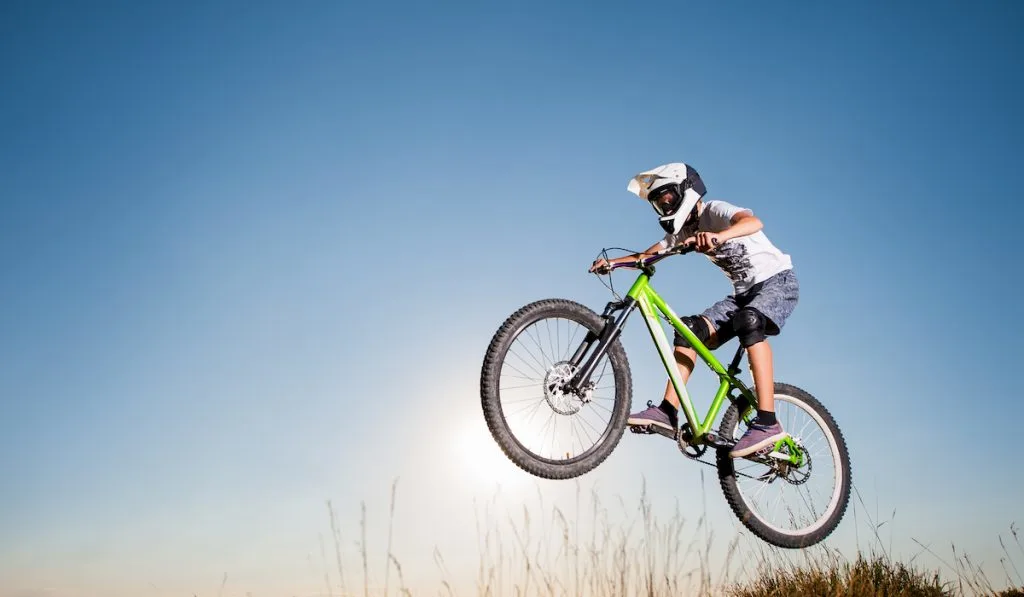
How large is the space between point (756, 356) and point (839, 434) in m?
1.98

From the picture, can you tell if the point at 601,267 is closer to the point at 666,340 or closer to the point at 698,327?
the point at 666,340

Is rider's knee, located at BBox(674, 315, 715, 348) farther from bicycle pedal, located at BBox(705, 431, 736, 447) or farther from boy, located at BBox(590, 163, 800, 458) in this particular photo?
bicycle pedal, located at BBox(705, 431, 736, 447)

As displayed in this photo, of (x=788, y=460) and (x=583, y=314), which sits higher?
(x=583, y=314)

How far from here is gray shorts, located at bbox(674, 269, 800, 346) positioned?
19.4ft

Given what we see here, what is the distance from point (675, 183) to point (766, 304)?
4.23 ft

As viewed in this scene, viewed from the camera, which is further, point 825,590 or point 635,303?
point 825,590

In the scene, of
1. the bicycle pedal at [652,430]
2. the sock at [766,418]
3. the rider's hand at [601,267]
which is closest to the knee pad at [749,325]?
the sock at [766,418]

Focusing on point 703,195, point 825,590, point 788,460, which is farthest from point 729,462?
point 703,195

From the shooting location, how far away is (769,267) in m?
6.09

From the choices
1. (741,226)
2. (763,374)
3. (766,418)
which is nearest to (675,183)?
(741,226)

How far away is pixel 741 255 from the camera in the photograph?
6.05 metres

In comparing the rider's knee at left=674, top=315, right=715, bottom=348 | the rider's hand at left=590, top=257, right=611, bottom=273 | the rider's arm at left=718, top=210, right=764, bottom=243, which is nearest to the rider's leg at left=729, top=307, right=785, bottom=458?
A: the rider's knee at left=674, top=315, right=715, bottom=348

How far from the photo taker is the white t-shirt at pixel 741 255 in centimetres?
586

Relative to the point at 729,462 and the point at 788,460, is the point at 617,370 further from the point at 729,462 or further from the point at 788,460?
the point at 788,460
